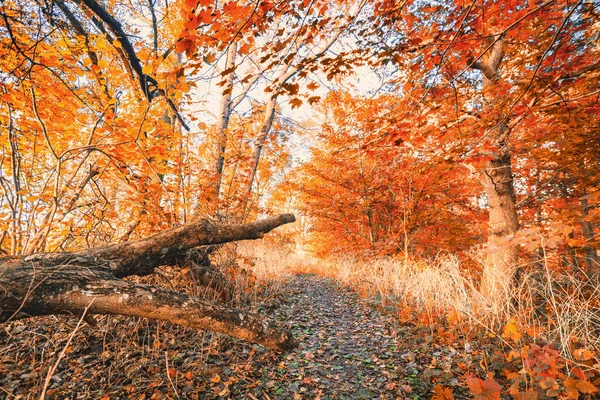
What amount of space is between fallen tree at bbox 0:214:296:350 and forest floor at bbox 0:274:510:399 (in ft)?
1.47

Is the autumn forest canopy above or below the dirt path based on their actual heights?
above

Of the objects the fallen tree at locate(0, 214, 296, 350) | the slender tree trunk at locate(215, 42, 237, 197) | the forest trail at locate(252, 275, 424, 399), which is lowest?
the forest trail at locate(252, 275, 424, 399)

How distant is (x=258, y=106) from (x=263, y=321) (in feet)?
20.0

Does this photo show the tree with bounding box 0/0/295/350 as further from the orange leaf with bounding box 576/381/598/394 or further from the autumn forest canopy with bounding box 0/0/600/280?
the orange leaf with bounding box 576/381/598/394

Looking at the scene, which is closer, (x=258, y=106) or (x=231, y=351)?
(x=231, y=351)

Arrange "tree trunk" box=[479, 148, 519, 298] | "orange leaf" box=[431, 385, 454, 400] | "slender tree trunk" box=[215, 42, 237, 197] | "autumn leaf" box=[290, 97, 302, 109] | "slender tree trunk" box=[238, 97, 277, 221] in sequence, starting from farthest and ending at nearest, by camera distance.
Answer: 1. "slender tree trunk" box=[238, 97, 277, 221]
2. "slender tree trunk" box=[215, 42, 237, 197]
3. "tree trunk" box=[479, 148, 519, 298]
4. "autumn leaf" box=[290, 97, 302, 109]
5. "orange leaf" box=[431, 385, 454, 400]

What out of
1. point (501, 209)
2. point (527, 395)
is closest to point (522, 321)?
point (527, 395)

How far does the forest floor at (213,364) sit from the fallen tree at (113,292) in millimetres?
447

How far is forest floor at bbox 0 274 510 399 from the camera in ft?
7.95

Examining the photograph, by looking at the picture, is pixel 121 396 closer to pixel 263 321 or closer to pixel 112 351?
pixel 112 351

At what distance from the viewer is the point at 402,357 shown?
3111mm

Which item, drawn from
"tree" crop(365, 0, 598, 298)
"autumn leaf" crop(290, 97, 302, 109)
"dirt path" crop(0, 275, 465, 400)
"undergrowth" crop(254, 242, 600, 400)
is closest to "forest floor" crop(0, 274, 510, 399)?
"dirt path" crop(0, 275, 465, 400)

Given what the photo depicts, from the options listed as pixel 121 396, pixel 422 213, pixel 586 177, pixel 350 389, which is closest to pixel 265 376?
pixel 350 389

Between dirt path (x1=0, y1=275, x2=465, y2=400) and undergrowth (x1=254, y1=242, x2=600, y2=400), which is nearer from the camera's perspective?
undergrowth (x1=254, y1=242, x2=600, y2=400)
